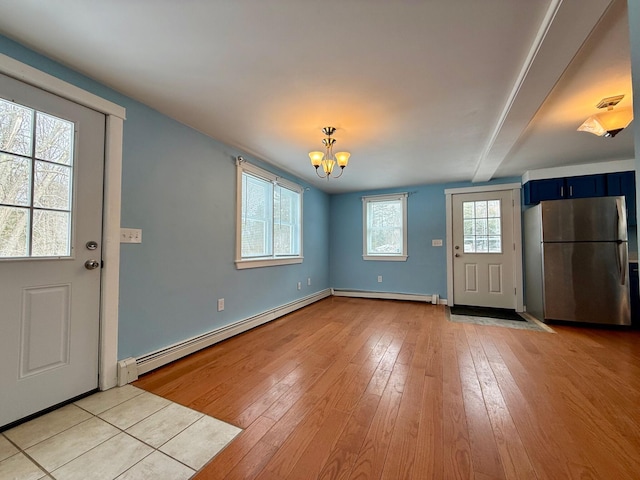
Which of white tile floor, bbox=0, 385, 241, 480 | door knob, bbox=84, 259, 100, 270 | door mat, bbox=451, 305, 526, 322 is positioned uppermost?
door knob, bbox=84, 259, 100, 270

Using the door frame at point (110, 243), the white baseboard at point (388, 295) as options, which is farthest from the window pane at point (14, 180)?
the white baseboard at point (388, 295)

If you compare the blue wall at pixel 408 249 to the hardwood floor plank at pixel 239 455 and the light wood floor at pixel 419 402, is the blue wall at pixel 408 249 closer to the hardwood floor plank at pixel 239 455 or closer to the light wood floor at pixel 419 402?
the light wood floor at pixel 419 402

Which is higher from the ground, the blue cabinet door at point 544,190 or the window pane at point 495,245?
the blue cabinet door at point 544,190

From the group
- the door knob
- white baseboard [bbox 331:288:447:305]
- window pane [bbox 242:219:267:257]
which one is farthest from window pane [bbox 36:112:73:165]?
white baseboard [bbox 331:288:447:305]

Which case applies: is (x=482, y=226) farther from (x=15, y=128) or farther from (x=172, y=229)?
(x=15, y=128)

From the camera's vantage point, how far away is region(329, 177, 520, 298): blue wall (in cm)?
476

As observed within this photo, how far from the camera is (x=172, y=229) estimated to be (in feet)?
7.84

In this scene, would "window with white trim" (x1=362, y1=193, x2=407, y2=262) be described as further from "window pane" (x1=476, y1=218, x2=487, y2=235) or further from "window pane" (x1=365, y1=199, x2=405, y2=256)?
"window pane" (x1=476, y1=218, x2=487, y2=235)

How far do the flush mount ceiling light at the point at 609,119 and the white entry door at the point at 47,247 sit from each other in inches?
155

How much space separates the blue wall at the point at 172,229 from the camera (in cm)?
205

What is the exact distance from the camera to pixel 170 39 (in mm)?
1493

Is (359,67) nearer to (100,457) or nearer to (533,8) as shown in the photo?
(533,8)

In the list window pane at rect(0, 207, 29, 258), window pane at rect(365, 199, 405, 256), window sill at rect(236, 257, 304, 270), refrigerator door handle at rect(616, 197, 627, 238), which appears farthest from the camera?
window pane at rect(365, 199, 405, 256)

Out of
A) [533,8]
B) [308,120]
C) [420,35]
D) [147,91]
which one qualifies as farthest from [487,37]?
[147,91]
